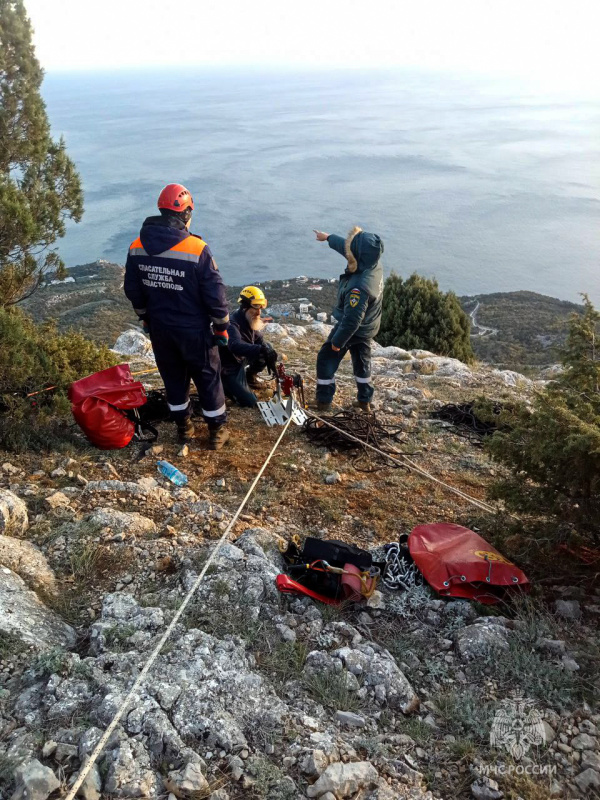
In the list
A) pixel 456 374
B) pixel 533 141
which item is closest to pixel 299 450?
pixel 456 374

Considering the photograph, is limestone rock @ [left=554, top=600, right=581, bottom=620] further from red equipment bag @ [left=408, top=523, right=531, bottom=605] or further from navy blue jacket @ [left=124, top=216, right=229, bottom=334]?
navy blue jacket @ [left=124, top=216, right=229, bottom=334]

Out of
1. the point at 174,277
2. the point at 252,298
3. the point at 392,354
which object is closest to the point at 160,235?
the point at 174,277

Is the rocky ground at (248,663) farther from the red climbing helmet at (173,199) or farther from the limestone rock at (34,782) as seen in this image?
the red climbing helmet at (173,199)

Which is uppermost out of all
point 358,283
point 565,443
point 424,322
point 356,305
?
point 358,283

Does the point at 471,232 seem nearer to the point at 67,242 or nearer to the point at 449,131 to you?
the point at 67,242

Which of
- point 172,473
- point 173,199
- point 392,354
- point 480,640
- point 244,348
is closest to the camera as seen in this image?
point 480,640

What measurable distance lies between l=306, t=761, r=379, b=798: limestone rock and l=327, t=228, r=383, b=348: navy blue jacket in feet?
15.0

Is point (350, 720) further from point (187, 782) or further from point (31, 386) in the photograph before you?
point (31, 386)

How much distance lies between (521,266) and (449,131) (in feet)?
403

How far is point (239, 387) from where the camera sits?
661 centimetres

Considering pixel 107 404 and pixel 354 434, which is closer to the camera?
Answer: pixel 107 404

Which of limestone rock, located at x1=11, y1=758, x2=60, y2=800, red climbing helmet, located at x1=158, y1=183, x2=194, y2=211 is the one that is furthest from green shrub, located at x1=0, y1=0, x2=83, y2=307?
limestone rock, located at x1=11, y1=758, x2=60, y2=800

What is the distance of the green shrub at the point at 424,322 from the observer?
16828 mm

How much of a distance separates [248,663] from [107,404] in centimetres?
304
